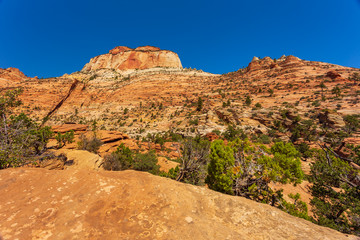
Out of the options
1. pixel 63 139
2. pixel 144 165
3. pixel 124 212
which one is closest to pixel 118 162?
pixel 144 165

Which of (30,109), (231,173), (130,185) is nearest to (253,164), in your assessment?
(231,173)

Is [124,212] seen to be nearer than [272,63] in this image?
Yes

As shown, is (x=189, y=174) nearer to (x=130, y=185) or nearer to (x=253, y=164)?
(x=253, y=164)

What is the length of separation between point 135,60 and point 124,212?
82.5 metres

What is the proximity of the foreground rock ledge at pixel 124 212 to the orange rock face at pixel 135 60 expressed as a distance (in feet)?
254

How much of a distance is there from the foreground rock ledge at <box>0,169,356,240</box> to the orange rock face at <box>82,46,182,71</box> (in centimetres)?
7736

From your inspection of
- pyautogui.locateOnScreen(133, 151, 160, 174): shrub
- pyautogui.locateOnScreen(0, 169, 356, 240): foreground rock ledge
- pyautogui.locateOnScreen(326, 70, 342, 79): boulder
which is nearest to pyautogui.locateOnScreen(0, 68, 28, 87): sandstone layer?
pyautogui.locateOnScreen(133, 151, 160, 174): shrub

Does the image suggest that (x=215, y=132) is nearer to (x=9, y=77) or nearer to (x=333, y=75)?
(x=333, y=75)

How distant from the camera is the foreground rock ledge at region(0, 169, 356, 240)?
86.4 inches

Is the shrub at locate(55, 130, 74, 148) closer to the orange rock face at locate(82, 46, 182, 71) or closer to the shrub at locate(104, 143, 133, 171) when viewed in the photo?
the shrub at locate(104, 143, 133, 171)

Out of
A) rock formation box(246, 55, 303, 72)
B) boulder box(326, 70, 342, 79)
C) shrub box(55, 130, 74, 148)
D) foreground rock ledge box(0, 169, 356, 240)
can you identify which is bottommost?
shrub box(55, 130, 74, 148)

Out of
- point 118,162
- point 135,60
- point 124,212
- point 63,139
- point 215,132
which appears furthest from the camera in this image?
point 135,60

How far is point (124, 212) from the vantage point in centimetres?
261

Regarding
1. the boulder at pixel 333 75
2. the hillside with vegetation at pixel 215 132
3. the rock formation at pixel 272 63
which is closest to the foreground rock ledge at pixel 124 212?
the hillside with vegetation at pixel 215 132
